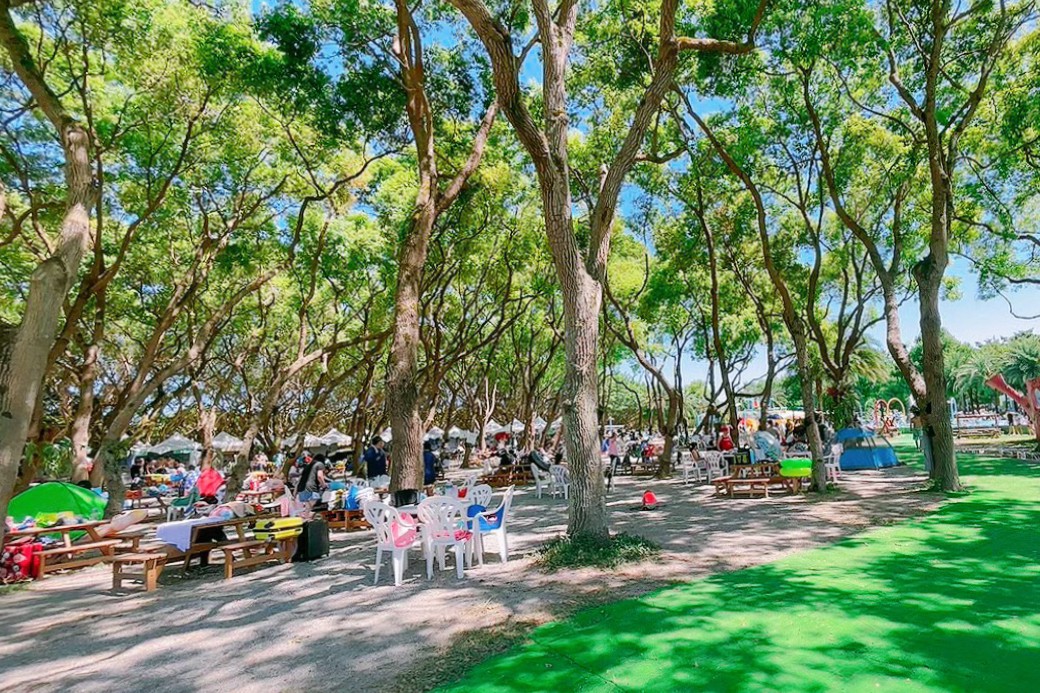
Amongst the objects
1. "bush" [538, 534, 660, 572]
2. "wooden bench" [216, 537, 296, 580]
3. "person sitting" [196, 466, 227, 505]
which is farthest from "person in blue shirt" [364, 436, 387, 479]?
"bush" [538, 534, 660, 572]

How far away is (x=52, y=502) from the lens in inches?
406

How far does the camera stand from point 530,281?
22375mm

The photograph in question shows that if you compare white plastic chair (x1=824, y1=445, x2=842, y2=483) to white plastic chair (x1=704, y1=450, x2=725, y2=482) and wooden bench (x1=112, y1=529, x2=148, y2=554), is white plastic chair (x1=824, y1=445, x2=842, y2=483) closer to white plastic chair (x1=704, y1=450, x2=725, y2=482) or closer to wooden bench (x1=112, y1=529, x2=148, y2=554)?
white plastic chair (x1=704, y1=450, x2=725, y2=482)

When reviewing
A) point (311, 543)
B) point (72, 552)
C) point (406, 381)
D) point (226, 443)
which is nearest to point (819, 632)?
point (311, 543)

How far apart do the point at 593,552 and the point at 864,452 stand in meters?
14.7

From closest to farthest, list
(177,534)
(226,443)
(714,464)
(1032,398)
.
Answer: (177,534)
(714,464)
(1032,398)
(226,443)

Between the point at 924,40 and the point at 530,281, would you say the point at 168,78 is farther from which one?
the point at 924,40

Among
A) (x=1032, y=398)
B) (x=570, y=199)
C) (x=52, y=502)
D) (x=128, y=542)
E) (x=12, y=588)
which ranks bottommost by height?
(x=12, y=588)

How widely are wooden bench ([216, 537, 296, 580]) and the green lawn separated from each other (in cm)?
508

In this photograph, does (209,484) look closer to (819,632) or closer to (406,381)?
(406,381)

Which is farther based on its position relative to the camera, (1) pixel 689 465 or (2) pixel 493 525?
(1) pixel 689 465

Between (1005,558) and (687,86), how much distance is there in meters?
9.98

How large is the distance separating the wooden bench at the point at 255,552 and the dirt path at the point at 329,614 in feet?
0.60

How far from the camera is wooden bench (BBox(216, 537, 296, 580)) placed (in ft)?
26.7
